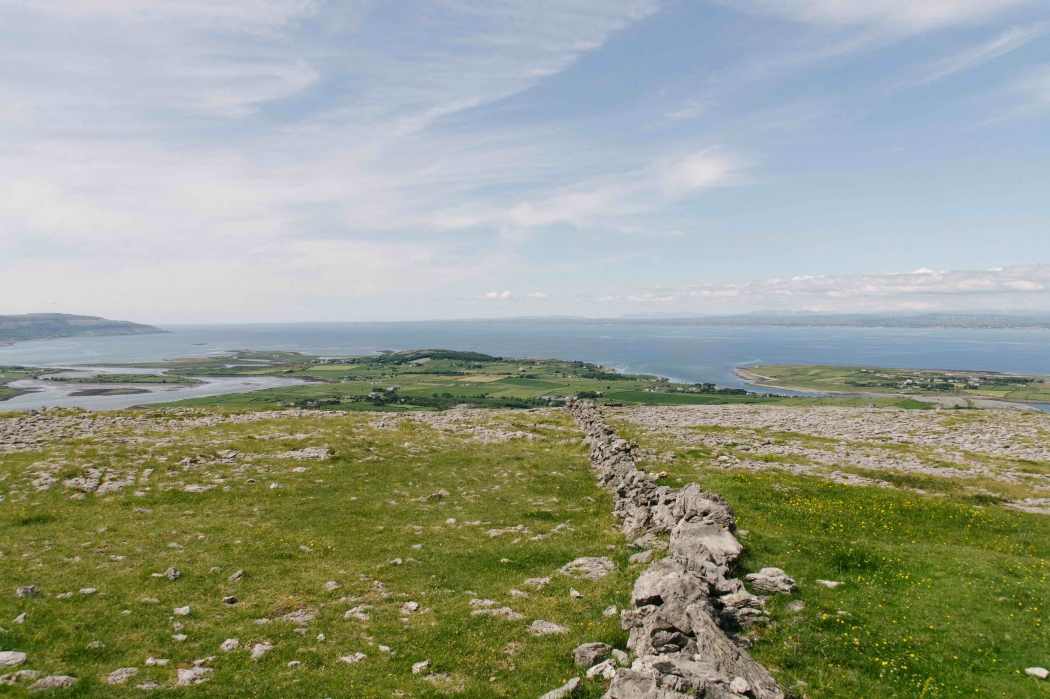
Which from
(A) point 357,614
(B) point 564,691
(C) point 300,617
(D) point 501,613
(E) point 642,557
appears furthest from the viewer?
(E) point 642,557

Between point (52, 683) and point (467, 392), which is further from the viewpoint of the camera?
point (467, 392)

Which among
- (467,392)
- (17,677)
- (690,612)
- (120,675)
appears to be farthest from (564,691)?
(467,392)

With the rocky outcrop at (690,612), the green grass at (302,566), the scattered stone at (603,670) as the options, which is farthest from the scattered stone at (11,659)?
the rocky outcrop at (690,612)

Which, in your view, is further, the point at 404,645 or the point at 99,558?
the point at 99,558

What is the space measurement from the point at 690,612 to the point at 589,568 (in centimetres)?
698

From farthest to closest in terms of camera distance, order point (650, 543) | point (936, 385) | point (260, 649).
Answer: point (936, 385)
point (650, 543)
point (260, 649)

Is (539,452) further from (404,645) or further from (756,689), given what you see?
(756,689)

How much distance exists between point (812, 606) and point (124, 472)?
36.5m

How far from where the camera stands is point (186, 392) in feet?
532

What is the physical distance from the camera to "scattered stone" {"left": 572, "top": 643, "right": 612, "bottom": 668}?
45.3ft

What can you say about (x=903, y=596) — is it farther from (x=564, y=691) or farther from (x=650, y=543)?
(x=564, y=691)

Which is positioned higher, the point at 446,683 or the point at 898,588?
the point at 898,588

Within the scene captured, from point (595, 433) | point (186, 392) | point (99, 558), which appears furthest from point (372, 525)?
point (186, 392)

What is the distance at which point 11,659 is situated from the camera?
12.7m
